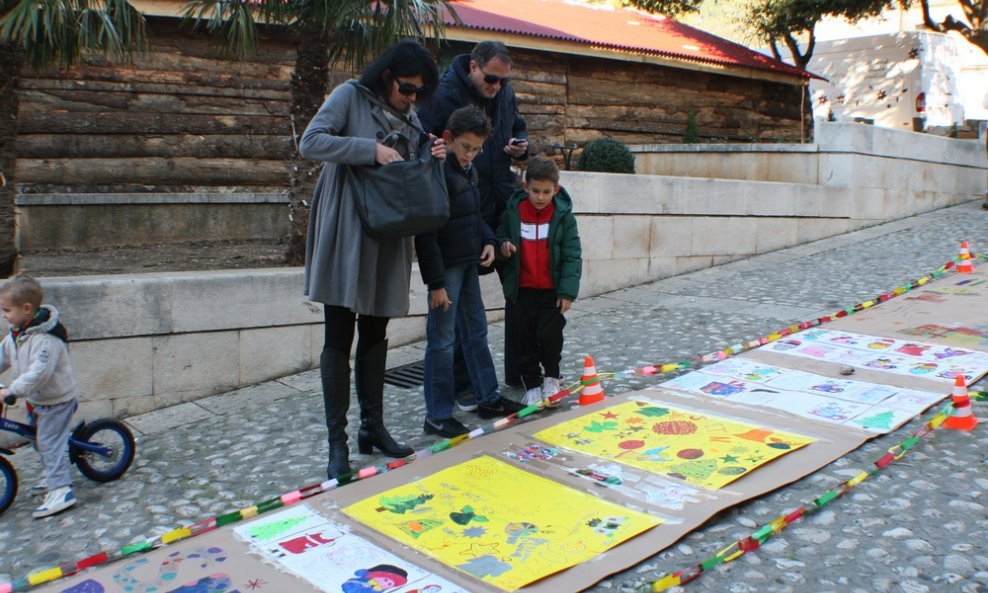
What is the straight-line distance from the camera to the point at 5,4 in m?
5.60

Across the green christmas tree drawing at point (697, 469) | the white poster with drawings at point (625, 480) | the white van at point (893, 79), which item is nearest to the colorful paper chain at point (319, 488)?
the white poster with drawings at point (625, 480)

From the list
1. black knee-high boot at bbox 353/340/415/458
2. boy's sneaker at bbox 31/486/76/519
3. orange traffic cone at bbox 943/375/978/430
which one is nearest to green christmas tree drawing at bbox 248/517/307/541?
black knee-high boot at bbox 353/340/415/458

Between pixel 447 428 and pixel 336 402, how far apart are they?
0.74m

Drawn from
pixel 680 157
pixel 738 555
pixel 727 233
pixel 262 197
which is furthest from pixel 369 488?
pixel 680 157

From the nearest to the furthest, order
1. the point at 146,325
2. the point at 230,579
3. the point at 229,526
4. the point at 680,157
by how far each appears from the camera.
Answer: the point at 230,579 < the point at 229,526 < the point at 146,325 < the point at 680,157

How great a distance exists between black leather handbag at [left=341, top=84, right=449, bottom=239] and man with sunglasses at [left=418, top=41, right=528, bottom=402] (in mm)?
794

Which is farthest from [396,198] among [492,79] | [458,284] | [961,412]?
[961,412]

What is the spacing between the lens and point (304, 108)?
680cm

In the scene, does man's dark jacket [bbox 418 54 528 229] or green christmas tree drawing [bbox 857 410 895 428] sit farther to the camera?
man's dark jacket [bbox 418 54 528 229]

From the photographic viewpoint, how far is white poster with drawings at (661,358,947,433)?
4.30 metres

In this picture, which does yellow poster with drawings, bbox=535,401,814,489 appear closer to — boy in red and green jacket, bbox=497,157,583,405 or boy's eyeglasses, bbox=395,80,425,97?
boy in red and green jacket, bbox=497,157,583,405

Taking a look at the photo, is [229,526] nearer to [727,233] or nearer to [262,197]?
[727,233]

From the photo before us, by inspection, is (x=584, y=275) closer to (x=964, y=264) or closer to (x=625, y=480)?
(x=964, y=264)

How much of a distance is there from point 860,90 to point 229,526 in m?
22.5
